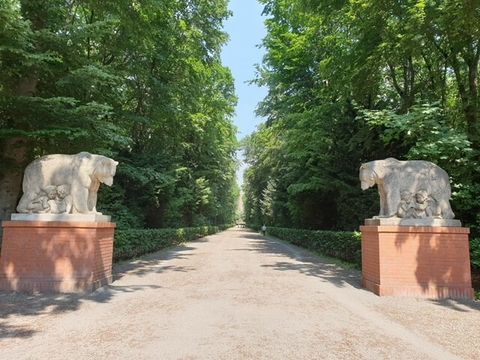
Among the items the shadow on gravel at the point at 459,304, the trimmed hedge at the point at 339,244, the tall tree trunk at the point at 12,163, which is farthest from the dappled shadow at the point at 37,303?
the trimmed hedge at the point at 339,244

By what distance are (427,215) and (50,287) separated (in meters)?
7.54

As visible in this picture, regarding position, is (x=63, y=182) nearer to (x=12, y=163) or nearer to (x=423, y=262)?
(x=12, y=163)

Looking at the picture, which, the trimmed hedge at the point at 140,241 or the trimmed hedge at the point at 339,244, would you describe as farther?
the trimmed hedge at the point at 140,241

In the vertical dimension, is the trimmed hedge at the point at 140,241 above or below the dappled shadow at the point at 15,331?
above

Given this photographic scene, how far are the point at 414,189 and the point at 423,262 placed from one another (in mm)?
1469

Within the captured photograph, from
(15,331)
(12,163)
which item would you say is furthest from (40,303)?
(12,163)

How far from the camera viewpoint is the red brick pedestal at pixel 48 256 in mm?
7738

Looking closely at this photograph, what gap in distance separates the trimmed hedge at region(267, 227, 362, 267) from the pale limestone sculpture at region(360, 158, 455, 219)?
461 centimetres

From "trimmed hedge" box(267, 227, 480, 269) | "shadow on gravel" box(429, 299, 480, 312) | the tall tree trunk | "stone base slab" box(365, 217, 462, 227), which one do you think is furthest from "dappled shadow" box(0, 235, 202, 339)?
"trimmed hedge" box(267, 227, 480, 269)

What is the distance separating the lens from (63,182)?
322 inches

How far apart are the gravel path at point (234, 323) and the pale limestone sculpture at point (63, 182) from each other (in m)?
1.71

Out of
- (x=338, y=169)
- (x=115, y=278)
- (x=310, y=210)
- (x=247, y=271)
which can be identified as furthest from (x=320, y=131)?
(x=115, y=278)

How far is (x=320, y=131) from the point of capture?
56.6 feet

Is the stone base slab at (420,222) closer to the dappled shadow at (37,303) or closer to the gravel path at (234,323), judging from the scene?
the gravel path at (234,323)
